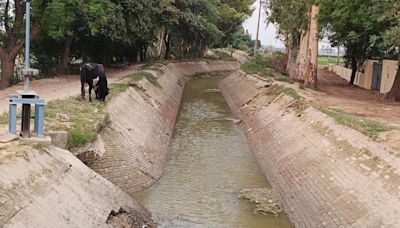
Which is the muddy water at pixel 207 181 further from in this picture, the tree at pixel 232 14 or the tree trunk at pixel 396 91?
the tree at pixel 232 14

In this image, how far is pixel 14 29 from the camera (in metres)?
22.0

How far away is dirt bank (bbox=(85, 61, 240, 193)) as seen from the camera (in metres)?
13.1

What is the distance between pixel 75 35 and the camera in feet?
94.6

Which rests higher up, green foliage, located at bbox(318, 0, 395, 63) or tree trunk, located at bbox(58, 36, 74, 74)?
green foliage, located at bbox(318, 0, 395, 63)

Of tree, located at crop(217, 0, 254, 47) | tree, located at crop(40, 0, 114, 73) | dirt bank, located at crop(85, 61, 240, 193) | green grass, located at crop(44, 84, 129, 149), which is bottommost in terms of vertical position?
dirt bank, located at crop(85, 61, 240, 193)

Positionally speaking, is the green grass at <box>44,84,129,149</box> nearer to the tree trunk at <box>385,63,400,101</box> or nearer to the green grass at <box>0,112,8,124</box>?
the green grass at <box>0,112,8,124</box>

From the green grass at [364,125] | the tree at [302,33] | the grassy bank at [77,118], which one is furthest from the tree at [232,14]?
the green grass at [364,125]

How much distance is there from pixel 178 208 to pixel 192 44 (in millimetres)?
47359

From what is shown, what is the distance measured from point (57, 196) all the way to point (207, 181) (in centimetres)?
687

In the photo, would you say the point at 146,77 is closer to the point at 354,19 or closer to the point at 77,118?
the point at 354,19

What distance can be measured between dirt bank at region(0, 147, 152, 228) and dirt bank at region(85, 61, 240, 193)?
211 centimetres

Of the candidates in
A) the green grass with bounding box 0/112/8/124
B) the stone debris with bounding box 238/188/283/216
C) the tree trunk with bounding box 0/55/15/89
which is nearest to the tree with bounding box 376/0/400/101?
the stone debris with bounding box 238/188/283/216

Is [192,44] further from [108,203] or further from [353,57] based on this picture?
[108,203]

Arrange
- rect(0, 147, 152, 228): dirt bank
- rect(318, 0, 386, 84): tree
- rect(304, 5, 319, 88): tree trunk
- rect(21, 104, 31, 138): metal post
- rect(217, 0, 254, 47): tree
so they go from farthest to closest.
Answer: rect(217, 0, 254, 47): tree < rect(304, 5, 319, 88): tree trunk < rect(318, 0, 386, 84): tree < rect(21, 104, 31, 138): metal post < rect(0, 147, 152, 228): dirt bank
